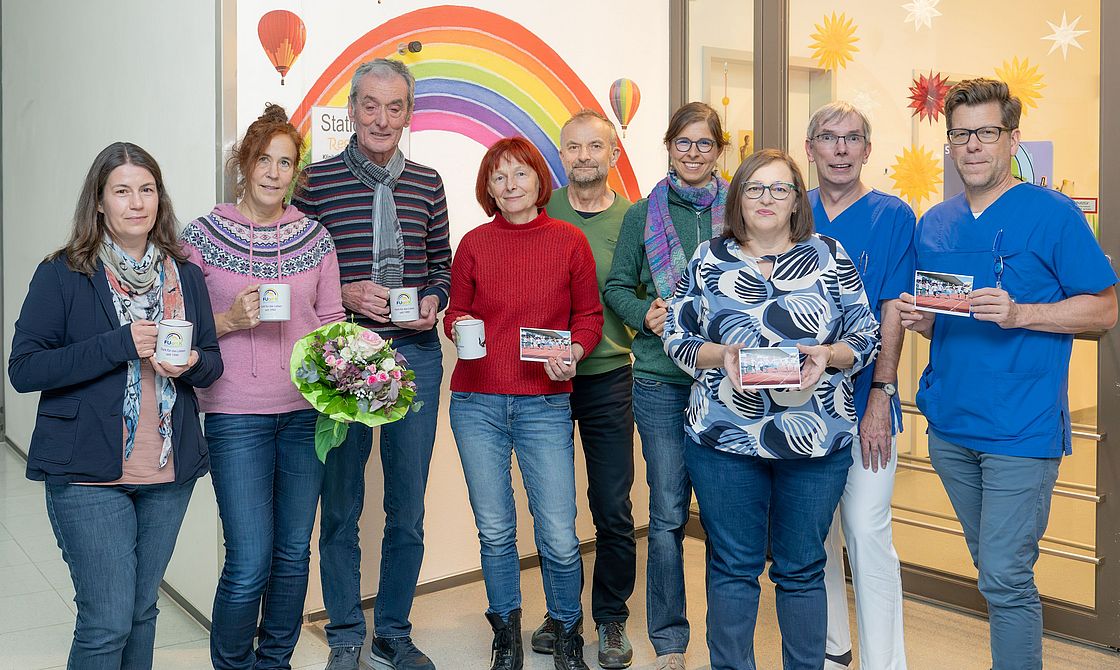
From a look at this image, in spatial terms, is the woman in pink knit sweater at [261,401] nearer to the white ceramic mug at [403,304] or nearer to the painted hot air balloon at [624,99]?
the white ceramic mug at [403,304]

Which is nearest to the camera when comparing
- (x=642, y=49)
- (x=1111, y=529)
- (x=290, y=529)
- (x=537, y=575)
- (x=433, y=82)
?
(x=290, y=529)

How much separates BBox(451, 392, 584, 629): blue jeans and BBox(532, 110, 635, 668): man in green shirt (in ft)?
0.72

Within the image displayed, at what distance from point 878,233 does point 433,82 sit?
6.29 ft

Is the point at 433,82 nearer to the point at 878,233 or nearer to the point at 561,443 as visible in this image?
the point at 561,443

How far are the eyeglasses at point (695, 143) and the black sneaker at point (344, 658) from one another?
1.82 metres

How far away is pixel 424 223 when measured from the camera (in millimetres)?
3025

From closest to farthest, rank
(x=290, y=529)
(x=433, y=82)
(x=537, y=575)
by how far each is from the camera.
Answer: (x=290, y=529), (x=433, y=82), (x=537, y=575)

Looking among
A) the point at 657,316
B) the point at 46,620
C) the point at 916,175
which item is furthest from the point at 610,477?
the point at 46,620

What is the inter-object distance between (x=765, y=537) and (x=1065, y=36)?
209cm

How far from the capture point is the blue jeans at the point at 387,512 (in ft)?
9.53

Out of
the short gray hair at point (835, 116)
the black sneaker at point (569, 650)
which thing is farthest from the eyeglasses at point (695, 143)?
the black sneaker at point (569, 650)

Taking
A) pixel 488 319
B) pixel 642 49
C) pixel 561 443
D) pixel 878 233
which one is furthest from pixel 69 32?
pixel 878 233

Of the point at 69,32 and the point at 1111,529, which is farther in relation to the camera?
the point at 69,32

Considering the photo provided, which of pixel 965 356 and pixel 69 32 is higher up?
pixel 69 32
